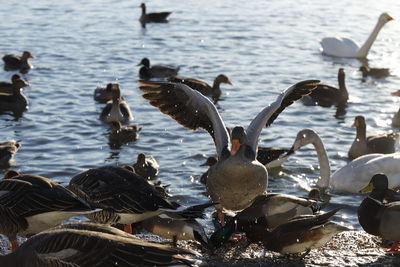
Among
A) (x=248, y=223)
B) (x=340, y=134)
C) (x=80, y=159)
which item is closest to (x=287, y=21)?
(x=340, y=134)

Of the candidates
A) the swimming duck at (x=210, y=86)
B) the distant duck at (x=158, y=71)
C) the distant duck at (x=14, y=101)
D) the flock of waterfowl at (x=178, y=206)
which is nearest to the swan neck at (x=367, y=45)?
the swimming duck at (x=210, y=86)

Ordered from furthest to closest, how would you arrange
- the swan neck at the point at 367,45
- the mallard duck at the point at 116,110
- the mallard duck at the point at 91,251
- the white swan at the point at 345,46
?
the swan neck at the point at 367,45, the white swan at the point at 345,46, the mallard duck at the point at 116,110, the mallard duck at the point at 91,251

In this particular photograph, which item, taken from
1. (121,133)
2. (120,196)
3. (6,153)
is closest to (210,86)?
(121,133)

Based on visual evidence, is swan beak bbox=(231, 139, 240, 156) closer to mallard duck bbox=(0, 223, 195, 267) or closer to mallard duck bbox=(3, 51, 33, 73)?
mallard duck bbox=(0, 223, 195, 267)

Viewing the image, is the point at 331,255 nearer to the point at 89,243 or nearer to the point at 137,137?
the point at 89,243

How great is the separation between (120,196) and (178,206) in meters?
0.80

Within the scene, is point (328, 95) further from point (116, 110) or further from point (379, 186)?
point (379, 186)

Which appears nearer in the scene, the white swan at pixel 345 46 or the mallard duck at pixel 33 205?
the mallard duck at pixel 33 205

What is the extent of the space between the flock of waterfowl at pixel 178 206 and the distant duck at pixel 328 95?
579 cm

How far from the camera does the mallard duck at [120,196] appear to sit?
9.66 meters

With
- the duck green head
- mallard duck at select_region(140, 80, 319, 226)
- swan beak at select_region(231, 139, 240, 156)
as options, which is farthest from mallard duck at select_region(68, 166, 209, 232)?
the duck green head

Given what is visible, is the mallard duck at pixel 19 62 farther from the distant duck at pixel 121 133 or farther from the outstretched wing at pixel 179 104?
the outstretched wing at pixel 179 104

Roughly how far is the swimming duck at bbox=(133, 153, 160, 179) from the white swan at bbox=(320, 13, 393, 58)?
1285cm

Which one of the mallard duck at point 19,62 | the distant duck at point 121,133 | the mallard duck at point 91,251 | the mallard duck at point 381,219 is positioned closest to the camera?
the mallard duck at point 91,251
